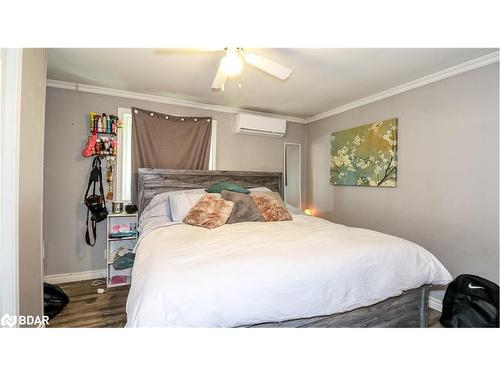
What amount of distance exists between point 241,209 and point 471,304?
6.55 feet

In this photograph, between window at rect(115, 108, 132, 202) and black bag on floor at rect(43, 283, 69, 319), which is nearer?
black bag on floor at rect(43, 283, 69, 319)

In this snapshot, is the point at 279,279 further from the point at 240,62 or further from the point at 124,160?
the point at 124,160

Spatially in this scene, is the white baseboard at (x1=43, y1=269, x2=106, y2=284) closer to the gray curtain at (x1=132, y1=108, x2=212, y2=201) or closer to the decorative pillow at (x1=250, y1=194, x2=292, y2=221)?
the gray curtain at (x1=132, y1=108, x2=212, y2=201)

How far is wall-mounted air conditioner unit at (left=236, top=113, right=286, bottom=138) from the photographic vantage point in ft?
11.0

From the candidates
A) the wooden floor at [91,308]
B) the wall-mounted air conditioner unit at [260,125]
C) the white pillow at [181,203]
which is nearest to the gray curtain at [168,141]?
the wall-mounted air conditioner unit at [260,125]

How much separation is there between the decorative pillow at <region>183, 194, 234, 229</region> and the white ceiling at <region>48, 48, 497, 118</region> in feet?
4.21

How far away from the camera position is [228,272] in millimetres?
1225

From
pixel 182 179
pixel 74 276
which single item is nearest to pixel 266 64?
pixel 182 179

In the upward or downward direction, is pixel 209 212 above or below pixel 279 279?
above

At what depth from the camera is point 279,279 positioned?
4.17 feet

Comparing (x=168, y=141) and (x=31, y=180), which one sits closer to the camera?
(x=31, y=180)

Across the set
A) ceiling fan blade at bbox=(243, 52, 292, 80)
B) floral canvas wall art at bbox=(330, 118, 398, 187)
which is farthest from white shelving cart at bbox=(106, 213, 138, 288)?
floral canvas wall art at bbox=(330, 118, 398, 187)
